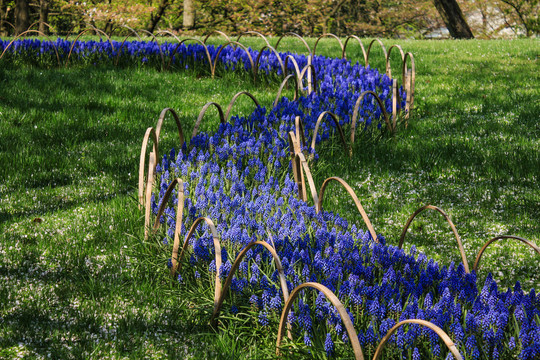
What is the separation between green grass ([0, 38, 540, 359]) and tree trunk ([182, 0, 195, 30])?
14.4 meters

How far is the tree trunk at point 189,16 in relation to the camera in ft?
75.7

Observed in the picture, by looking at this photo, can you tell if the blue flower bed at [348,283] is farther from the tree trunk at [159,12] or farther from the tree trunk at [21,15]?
the tree trunk at [159,12]

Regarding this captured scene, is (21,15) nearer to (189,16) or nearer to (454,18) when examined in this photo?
(189,16)

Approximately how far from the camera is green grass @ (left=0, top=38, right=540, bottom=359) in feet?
10.4

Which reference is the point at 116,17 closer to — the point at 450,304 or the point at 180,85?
the point at 180,85

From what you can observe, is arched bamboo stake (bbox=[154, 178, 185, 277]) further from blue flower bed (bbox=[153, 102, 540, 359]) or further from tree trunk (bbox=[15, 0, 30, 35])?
tree trunk (bbox=[15, 0, 30, 35])

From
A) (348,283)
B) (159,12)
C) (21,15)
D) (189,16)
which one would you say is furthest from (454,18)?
(348,283)

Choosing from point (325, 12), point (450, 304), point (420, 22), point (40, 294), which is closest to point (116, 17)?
point (325, 12)

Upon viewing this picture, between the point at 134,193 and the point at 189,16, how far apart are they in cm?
1995

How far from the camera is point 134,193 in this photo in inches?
205

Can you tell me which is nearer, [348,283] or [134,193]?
[348,283]

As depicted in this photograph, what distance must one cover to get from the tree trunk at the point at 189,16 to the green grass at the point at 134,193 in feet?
47.2

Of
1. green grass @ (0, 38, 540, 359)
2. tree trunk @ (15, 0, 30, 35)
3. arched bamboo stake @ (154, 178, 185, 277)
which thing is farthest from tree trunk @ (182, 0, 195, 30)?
arched bamboo stake @ (154, 178, 185, 277)

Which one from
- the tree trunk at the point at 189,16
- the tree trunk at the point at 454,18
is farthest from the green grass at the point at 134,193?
the tree trunk at the point at 189,16
